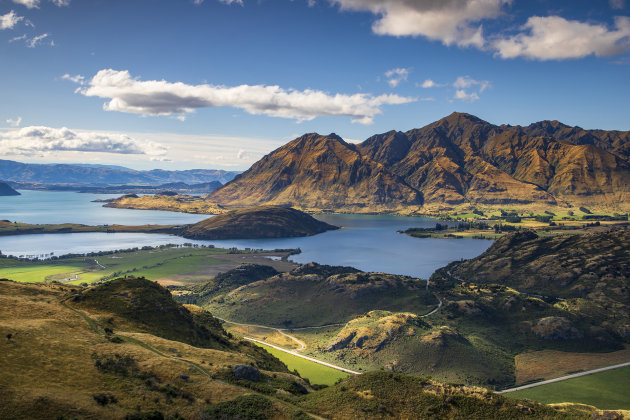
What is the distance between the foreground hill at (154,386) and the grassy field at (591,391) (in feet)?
169

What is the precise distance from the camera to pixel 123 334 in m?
90.7

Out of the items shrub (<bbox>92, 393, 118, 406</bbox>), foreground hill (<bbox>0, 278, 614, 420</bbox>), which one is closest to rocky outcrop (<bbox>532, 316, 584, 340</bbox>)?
foreground hill (<bbox>0, 278, 614, 420</bbox>)

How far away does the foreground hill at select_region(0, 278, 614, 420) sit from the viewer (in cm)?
5962

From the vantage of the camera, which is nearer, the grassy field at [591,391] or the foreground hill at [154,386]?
the foreground hill at [154,386]

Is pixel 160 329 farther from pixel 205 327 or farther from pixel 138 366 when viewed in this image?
pixel 138 366

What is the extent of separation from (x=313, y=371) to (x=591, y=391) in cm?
8655

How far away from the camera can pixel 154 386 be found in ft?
224

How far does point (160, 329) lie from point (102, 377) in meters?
39.9

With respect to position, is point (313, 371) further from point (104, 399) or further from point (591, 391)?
point (104, 399)

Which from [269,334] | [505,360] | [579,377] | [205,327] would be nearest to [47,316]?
[205,327]

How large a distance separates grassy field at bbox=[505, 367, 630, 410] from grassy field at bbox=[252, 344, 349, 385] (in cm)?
5319

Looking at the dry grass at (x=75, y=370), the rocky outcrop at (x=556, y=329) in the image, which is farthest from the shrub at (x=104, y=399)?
the rocky outcrop at (x=556, y=329)

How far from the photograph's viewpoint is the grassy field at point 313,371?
446ft

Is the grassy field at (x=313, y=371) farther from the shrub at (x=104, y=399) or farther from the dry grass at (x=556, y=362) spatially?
the shrub at (x=104, y=399)
